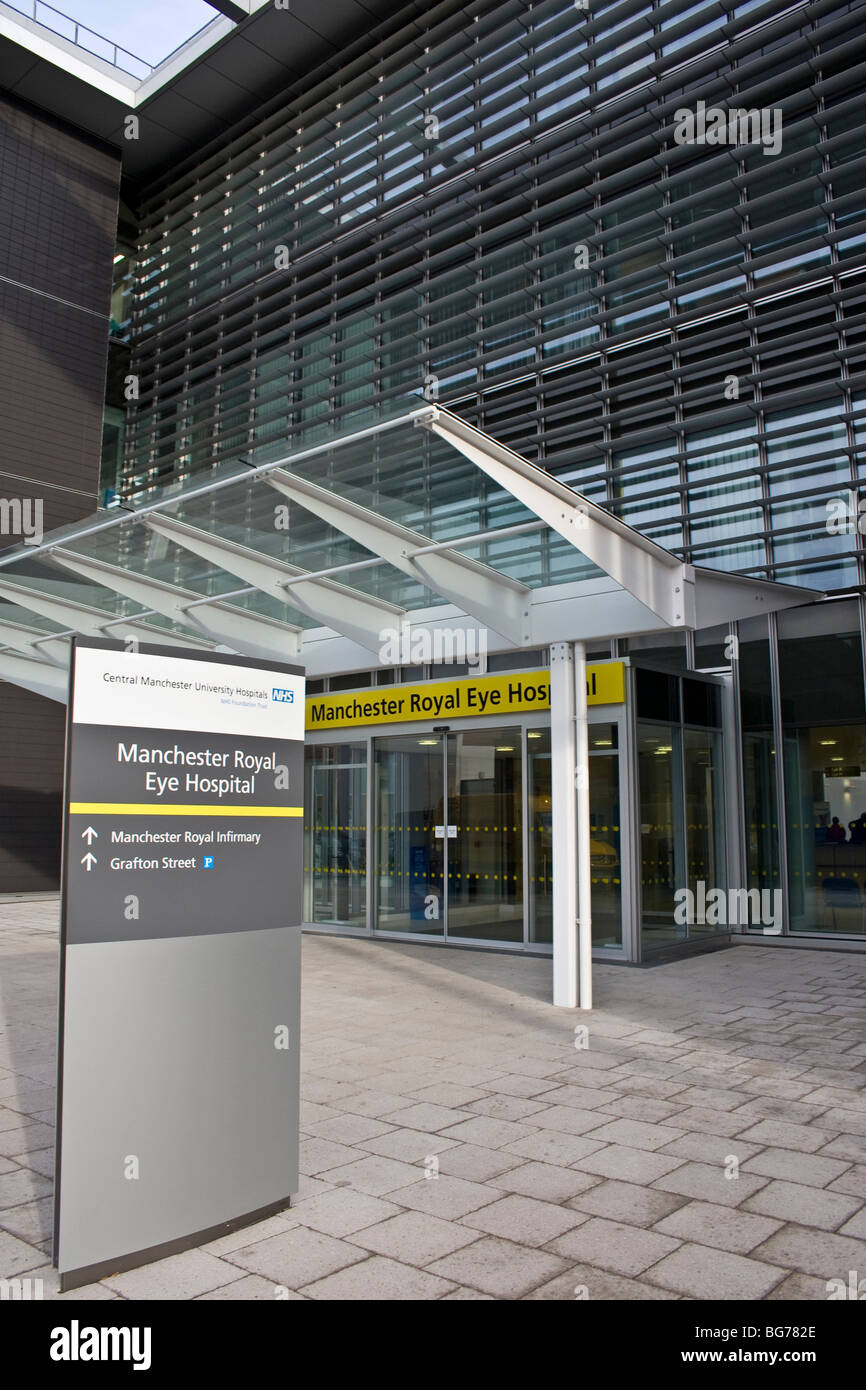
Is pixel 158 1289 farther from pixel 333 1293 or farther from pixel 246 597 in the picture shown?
pixel 246 597

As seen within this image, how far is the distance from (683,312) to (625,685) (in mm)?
4657

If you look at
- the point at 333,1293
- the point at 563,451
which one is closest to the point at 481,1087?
the point at 333,1293

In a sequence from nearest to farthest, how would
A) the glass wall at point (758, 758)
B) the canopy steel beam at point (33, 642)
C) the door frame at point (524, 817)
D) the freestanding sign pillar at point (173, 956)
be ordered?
the freestanding sign pillar at point (173, 956) → the door frame at point (524, 817) → the glass wall at point (758, 758) → the canopy steel beam at point (33, 642)

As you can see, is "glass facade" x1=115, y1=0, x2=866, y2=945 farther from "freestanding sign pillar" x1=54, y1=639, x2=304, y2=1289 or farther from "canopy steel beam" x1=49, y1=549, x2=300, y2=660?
"freestanding sign pillar" x1=54, y1=639, x2=304, y2=1289

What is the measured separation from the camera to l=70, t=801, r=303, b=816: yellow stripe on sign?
3.21m

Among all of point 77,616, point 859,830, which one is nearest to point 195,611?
point 77,616

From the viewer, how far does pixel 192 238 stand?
1820 cm

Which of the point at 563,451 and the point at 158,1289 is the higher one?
the point at 563,451

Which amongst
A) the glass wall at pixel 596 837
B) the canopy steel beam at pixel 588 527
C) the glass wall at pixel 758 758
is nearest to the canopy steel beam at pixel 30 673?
the glass wall at pixel 596 837

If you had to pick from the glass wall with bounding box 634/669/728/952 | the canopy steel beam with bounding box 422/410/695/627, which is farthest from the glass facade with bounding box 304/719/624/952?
the canopy steel beam with bounding box 422/410/695/627

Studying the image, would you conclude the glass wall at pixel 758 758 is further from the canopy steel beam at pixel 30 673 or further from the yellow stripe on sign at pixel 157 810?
the yellow stripe on sign at pixel 157 810

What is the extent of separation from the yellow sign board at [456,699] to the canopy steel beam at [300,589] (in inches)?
76.4

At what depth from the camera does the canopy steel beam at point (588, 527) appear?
630cm

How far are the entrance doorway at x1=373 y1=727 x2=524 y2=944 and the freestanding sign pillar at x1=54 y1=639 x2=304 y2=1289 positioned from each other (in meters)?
7.03
